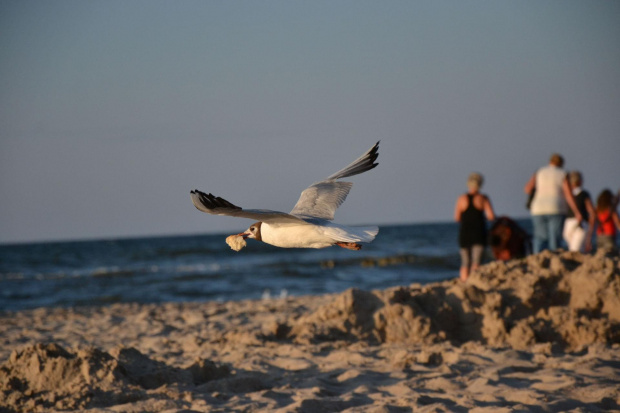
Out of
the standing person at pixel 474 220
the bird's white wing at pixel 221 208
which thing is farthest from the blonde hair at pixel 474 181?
the bird's white wing at pixel 221 208

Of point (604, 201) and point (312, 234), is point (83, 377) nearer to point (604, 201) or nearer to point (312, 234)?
point (312, 234)

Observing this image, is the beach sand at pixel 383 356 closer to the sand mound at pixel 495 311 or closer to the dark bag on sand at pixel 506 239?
the sand mound at pixel 495 311

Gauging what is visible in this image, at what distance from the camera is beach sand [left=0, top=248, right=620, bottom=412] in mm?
4965

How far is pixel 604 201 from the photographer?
34.5ft

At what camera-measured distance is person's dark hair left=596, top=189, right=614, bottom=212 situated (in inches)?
414

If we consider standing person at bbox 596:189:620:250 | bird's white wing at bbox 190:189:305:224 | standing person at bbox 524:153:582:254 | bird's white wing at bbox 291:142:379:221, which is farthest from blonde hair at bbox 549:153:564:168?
bird's white wing at bbox 190:189:305:224

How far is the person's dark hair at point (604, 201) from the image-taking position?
10.5 metres

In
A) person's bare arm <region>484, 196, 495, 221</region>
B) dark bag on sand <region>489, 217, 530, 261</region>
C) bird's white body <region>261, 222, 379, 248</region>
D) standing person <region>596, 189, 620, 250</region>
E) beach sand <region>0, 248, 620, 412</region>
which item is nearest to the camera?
bird's white body <region>261, 222, 379, 248</region>

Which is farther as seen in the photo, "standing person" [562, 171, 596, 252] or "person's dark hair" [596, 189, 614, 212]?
"person's dark hair" [596, 189, 614, 212]

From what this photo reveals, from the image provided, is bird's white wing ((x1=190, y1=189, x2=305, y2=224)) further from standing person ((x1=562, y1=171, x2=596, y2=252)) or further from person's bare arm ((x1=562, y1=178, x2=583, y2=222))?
standing person ((x1=562, y1=171, x2=596, y2=252))

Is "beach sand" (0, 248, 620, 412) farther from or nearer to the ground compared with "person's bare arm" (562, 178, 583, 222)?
nearer to the ground

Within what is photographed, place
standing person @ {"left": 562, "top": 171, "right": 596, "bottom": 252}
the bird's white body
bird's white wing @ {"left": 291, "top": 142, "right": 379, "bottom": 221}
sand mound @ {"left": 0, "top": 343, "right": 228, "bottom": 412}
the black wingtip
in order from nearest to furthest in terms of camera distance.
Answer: the black wingtip
the bird's white body
sand mound @ {"left": 0, "top": 343, "right": 228, "bottom": 412}
bird's white wing @ {"left": 291, "top": 142, "right": 379, "bottom": 221}
standing person @ {"left": 562, "top": 171, "right": 596, "bottom": 252}

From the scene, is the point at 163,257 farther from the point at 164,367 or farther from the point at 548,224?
the point at 164,367

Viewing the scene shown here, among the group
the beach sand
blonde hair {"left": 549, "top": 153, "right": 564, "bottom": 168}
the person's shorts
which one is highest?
blonde hair {"left": 549, "top": 153, "right": 564, "bottom": 168}
